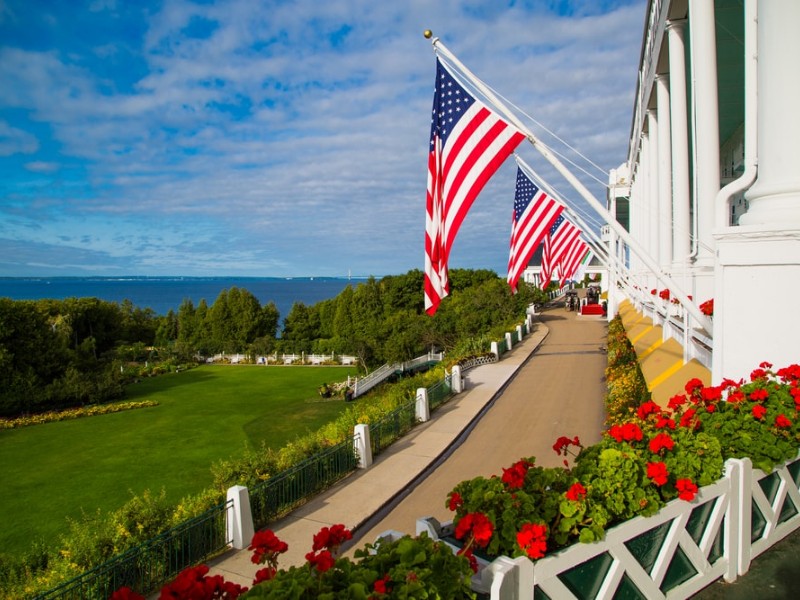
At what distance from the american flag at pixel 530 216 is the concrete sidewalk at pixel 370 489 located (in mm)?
5144

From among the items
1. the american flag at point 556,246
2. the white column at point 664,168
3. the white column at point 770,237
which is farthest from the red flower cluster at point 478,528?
the american flag at point 556,246

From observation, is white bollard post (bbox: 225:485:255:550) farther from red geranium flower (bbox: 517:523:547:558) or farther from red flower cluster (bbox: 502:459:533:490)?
red geranium flower (bbox: 517:523:547:558)

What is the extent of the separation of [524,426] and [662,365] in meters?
4.61

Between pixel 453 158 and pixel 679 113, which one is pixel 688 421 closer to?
pixel 453 158

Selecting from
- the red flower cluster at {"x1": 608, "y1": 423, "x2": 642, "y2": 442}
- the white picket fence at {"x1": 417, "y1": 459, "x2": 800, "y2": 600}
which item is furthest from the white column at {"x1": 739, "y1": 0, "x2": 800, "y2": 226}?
the red flower cluster at {"x1": 608, "y1": 423, "x2": 642, "y2": 442}

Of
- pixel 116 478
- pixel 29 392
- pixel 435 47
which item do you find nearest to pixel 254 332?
pixel 29 392

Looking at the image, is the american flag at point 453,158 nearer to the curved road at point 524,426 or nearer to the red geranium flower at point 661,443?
the curved road at point 524,426

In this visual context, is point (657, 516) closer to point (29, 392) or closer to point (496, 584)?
point (496, 584)

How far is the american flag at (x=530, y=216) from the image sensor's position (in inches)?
717

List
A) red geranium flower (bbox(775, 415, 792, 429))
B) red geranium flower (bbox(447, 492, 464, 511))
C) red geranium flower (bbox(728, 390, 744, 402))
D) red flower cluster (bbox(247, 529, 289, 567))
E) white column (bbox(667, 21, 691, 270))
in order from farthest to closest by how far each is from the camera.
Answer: white column (bbox(667, 21, 691, 270)), red geranium flower (bbox(728, 390, 744, 402)), red geranium flower (bbox(775, 415, 792, 429)), red geranium flower (bbox(447, 492, 464, 511)), red flower cluster (bbox(247, 529, 289, 567))

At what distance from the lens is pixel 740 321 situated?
631cm

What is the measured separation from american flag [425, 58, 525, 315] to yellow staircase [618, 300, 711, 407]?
4.89 meters

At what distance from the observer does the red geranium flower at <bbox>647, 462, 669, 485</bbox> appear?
4109 mm

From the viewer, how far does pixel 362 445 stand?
13.1 meters
